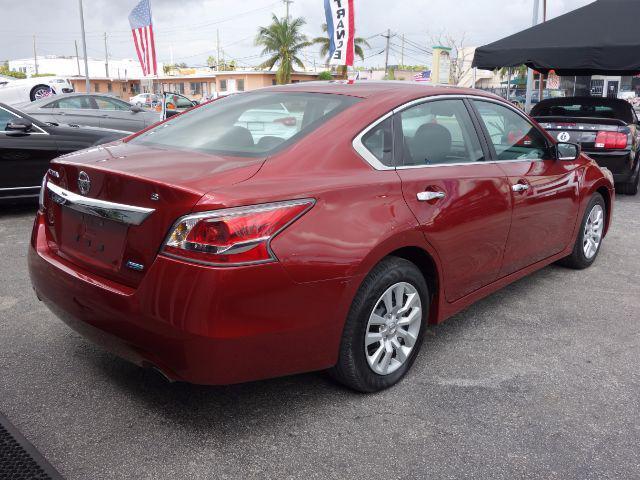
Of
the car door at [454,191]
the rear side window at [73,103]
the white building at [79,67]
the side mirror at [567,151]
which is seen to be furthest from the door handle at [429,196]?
the white building at [79,67]

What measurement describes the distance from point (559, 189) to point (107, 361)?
3.17 metres

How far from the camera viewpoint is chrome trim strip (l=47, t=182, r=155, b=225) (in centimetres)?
242

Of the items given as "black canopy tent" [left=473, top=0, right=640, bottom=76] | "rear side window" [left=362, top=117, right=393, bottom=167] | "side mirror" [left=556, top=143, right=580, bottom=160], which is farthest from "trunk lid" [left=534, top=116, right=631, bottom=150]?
"rear side window" [left=362, top=117, right=393, bottom=167]

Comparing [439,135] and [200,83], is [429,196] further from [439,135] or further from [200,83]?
[200,83]

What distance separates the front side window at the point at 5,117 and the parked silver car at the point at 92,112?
4986 millimetres

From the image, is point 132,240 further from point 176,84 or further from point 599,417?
point 176,84

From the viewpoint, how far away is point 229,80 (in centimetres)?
5888

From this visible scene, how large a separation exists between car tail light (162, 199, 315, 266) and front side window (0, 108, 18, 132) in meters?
5.47

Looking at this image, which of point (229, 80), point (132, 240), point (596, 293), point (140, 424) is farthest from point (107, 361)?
point (229, 80)

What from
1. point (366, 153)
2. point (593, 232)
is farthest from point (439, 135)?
point (593, 232)

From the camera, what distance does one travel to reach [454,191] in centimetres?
321

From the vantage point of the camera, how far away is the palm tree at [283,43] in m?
53.0

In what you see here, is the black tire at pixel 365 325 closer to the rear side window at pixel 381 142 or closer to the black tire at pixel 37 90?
the rear side window at pixel 381 142

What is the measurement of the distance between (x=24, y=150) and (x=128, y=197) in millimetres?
4925
